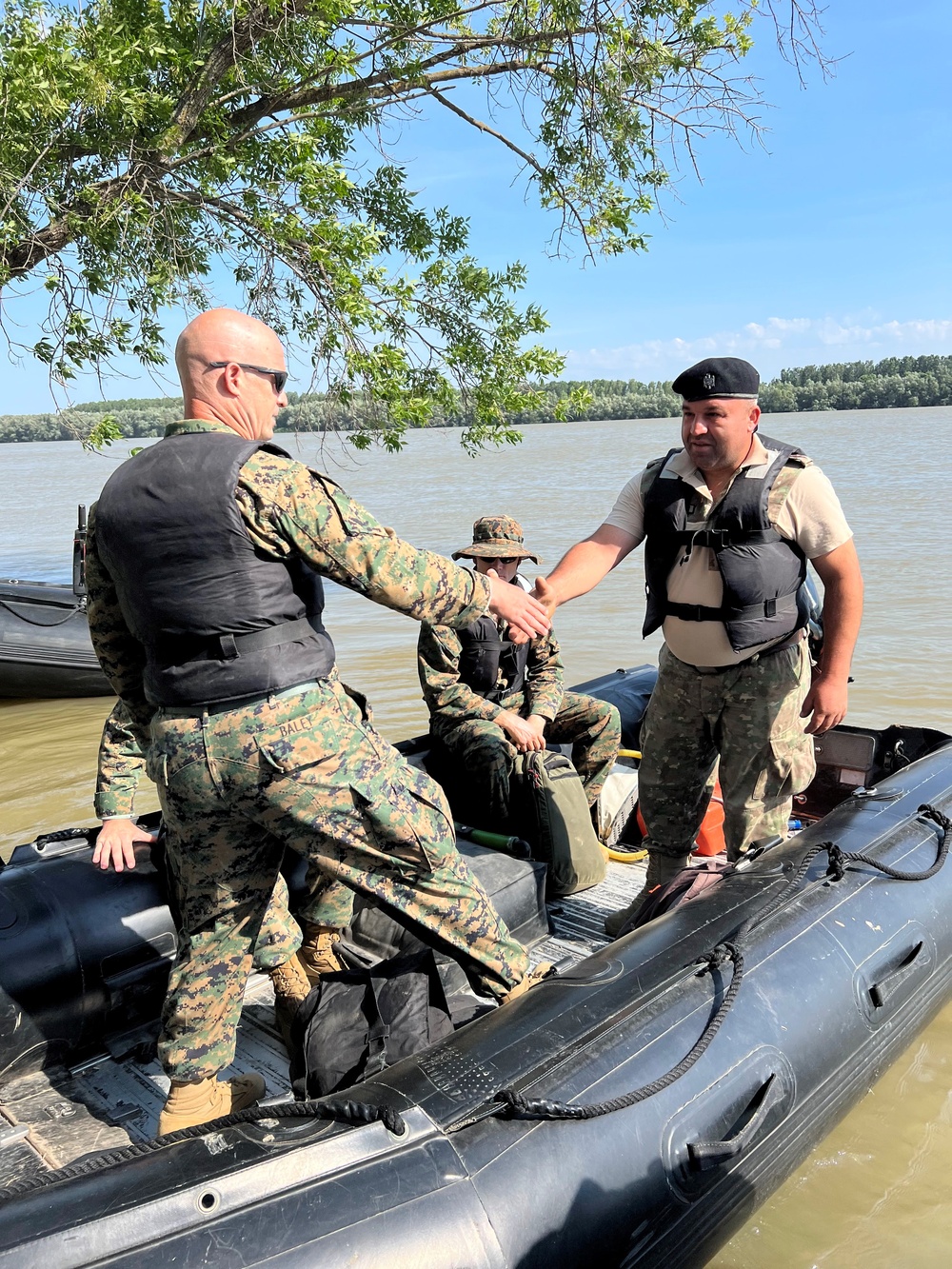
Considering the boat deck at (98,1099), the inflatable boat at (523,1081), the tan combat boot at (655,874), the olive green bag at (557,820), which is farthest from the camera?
the olive green bag at (557,820)

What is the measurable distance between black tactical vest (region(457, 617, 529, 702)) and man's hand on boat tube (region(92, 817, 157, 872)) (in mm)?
1609

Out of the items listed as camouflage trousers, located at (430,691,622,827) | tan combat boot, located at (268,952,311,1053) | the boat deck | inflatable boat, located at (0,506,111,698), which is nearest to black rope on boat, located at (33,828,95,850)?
the boat deck

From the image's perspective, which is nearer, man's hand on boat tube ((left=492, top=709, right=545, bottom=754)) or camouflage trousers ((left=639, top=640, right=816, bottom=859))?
camouflage trousers ((left=639, top=640, right=816, bottom=859))

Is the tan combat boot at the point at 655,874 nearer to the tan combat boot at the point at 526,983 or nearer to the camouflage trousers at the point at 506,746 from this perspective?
the camouflage trousers at the point at 506,746

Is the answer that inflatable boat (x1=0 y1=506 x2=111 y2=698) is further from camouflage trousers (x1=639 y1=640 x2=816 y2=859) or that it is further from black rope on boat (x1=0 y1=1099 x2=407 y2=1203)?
black rope on boat (x1=0 y1=1099 x2=407 y2=1203)

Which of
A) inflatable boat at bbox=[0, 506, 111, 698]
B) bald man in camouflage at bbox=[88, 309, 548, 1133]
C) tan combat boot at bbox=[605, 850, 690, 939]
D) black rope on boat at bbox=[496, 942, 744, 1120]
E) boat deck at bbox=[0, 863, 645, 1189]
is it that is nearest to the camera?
black rope on boat at bbox=[496, 942, 744, 1120]

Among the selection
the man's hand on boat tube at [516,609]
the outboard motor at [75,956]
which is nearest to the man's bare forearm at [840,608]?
the man's hand on boat tube at [516,609]

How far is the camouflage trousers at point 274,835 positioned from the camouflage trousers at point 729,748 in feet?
3.56

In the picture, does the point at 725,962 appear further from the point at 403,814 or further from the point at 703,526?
the point at 703,526

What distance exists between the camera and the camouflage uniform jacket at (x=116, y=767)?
250cm

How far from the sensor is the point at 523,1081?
1837 millimetres

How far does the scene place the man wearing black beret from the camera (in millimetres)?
2719

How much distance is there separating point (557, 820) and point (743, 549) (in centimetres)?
Answer: 119

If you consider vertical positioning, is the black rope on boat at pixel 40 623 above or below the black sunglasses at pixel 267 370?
below
